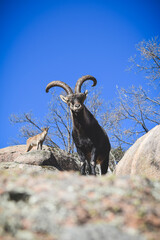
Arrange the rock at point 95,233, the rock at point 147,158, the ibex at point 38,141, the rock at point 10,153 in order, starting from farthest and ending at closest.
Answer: the rock at point 10,153
the ibex at point 38,141
the rock at point 147,158
the rock at point 95,233

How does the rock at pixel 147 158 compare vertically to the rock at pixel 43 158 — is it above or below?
below

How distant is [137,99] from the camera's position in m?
17.0

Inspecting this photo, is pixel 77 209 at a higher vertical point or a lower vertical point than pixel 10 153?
lower

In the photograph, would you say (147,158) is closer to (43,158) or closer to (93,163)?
(93,163)

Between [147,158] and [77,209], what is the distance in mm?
4902

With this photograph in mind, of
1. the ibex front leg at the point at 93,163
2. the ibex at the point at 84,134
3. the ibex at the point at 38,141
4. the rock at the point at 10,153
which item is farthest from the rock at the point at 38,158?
the rock at the point at 10,153

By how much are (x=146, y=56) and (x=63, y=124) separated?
435 inches

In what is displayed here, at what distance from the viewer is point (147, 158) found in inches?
275

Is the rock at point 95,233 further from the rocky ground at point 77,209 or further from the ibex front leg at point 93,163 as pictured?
the ibex front leg at point 93,163

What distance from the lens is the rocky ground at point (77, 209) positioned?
221cm

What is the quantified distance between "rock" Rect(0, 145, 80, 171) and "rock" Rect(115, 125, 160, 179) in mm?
4548

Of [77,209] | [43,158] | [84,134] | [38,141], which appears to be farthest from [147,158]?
[38,141]

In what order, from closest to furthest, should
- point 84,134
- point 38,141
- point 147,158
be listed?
point 147,158 → point 84,134 → point 38,141

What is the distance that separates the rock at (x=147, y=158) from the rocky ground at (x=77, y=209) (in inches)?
141
